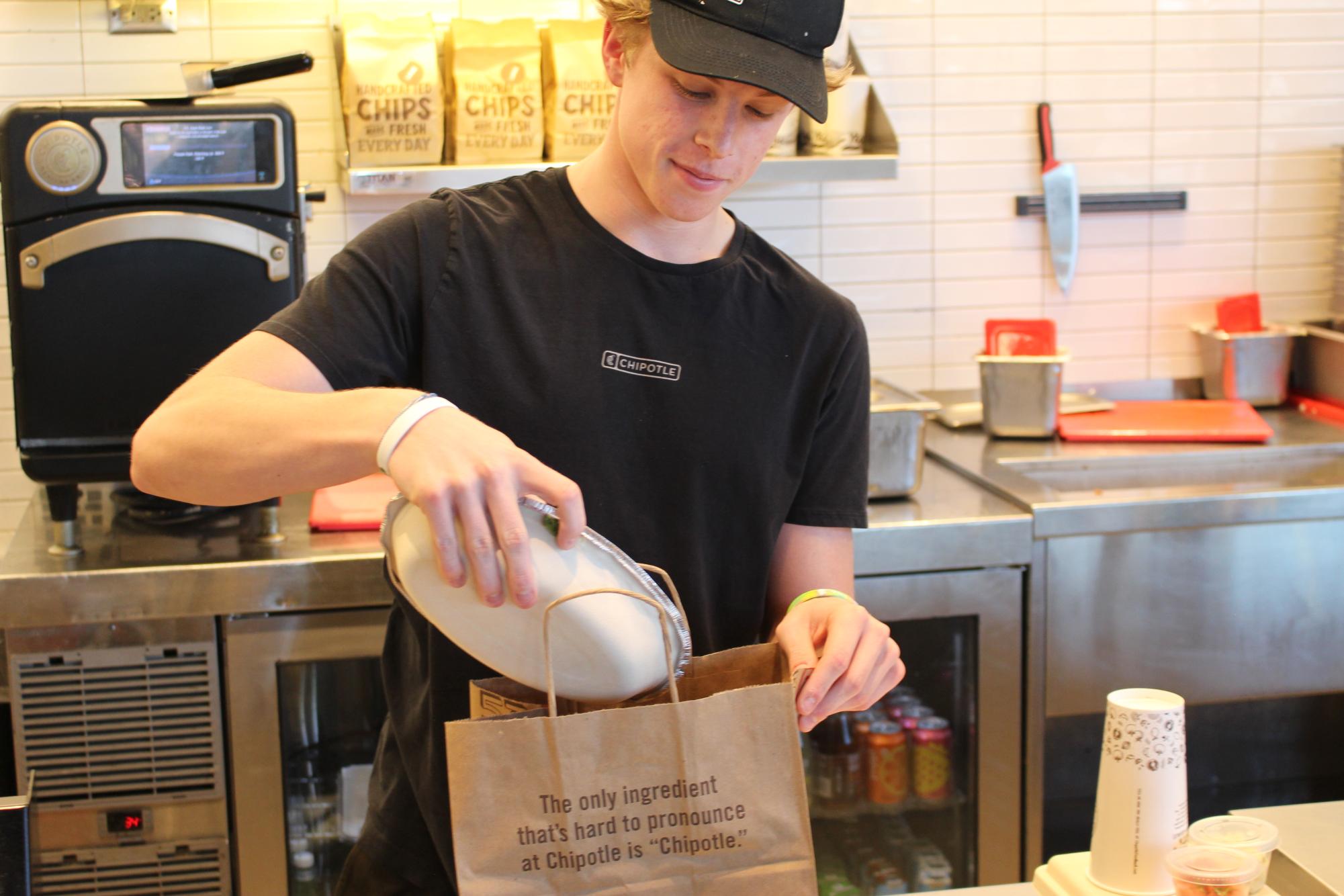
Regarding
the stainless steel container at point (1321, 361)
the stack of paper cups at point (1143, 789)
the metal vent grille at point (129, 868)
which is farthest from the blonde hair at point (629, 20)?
the stainless steel container at point (1321, 361)

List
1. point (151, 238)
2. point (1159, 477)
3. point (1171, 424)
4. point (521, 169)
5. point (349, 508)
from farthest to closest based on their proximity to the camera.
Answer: point (1171, 424) → point (1159, 477) → point (521, 169) → point (349, 508) → point (151, 238)

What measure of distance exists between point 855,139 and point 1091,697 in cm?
113

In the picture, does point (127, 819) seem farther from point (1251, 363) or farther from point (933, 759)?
point (1251, 363)

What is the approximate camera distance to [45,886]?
206 cm

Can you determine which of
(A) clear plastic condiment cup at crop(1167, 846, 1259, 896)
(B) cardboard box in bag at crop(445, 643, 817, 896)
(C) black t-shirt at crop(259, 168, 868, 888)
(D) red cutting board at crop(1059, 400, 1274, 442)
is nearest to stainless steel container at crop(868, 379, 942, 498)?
(D) red cutting board at crop(1059, 400, 1274, 442)

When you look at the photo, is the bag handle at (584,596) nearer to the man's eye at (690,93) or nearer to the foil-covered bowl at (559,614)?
the foil-covered bowl at (559,614)

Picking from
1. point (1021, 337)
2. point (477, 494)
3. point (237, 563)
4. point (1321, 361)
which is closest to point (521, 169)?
point (237, 563)

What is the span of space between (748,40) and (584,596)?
0.50 m

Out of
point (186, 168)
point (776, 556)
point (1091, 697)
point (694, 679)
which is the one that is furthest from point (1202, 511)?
point (186, 168)

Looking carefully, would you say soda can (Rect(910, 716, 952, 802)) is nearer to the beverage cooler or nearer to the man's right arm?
the beverage cooler

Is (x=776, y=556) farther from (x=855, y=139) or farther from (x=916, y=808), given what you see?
(x=855, y=139)

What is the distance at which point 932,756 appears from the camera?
2.34 meters

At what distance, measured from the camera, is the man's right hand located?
89 cm

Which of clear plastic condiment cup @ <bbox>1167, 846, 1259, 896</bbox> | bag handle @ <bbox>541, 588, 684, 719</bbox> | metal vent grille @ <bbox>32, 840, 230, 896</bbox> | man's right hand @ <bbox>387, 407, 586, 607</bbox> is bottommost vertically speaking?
metal vent grille @ <bbox>32, 840, 230, 896</bbox>
